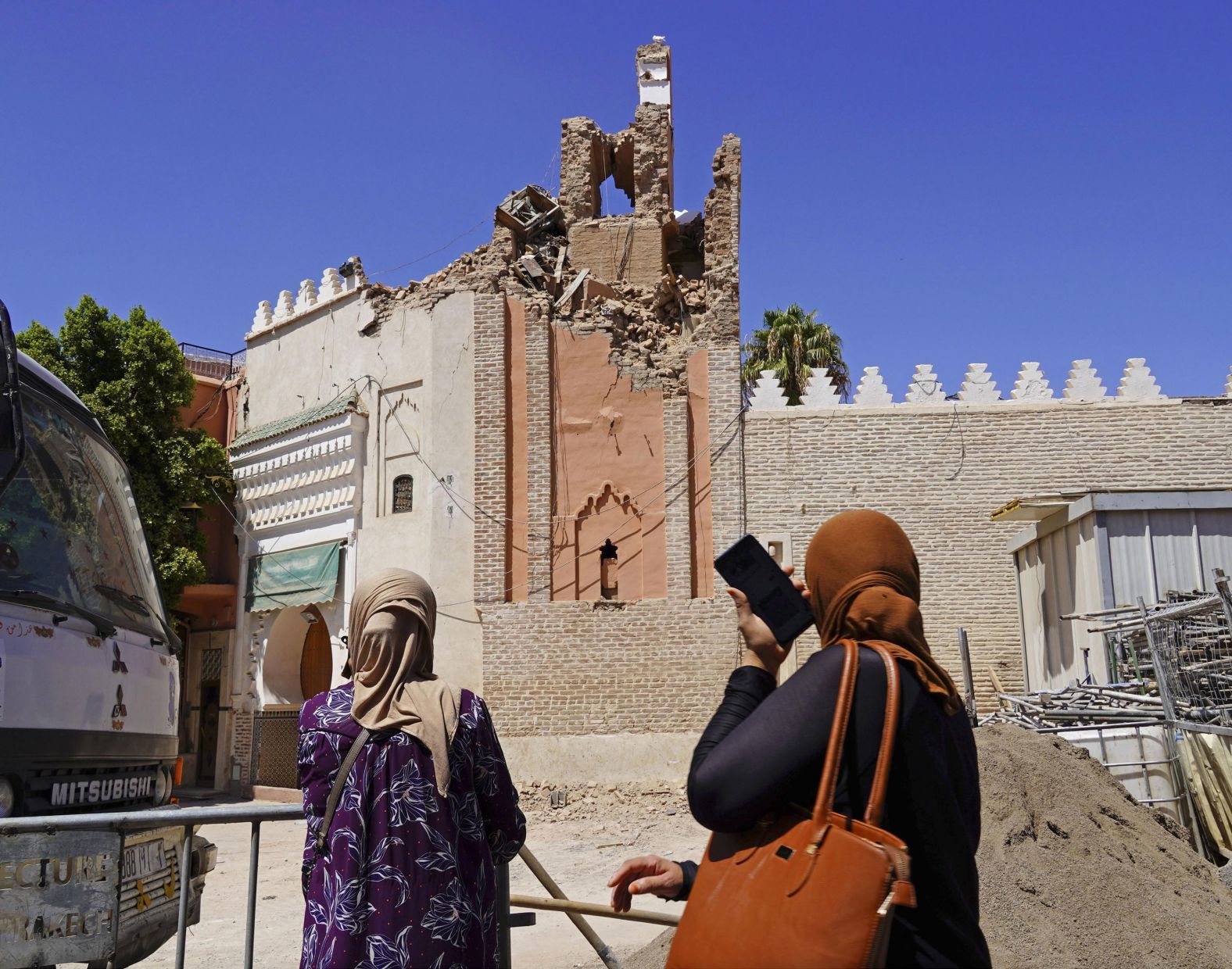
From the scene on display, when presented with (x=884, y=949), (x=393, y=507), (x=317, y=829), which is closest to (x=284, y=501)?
(x=393, y=507)

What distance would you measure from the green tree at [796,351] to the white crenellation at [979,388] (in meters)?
6.47

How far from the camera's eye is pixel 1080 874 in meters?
6.37

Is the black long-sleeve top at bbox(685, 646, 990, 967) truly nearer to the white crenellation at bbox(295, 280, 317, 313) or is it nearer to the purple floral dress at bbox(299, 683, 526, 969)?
the purple floral dress at bbox(299, 683, 526, 969)

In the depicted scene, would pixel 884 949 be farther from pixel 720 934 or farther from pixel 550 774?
pixel 550 774

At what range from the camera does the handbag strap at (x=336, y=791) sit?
8.28ft

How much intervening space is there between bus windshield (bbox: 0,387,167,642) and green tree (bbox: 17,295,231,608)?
14822mm

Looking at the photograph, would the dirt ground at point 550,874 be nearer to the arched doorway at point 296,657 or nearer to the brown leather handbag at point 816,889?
the arched doorway at point 296,657

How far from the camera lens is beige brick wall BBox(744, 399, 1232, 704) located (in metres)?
16.3

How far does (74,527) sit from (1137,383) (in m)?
16.4

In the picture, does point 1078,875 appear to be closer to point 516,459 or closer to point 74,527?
point 74,527

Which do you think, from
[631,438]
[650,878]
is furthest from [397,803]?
[631,438]

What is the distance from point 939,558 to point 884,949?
1557 cm

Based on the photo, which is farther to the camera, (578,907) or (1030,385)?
(1030,385)

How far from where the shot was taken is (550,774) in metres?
15.7
